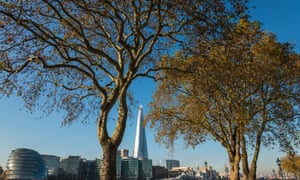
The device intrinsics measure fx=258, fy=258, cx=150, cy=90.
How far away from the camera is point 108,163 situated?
30.2 ft

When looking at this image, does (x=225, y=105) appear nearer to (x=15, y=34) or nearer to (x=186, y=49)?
(x=186, y=49)

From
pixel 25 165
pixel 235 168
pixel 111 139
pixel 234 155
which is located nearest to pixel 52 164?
pixel 25 165

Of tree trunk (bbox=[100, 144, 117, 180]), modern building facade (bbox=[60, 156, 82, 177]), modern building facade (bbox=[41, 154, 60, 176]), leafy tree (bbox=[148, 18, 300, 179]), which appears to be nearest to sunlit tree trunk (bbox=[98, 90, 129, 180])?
tree trunk (bbox=[100, 144, 117, 180])

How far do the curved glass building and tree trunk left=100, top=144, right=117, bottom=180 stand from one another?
483 ft

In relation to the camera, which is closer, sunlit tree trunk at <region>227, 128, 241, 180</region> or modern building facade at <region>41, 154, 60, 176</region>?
sunlit tree trunk at <region>227, 128, 241, 180</region>

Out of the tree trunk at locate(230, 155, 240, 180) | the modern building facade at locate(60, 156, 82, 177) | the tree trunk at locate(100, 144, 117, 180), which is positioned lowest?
the modern building facade at locate(60, 156, 82, 177)

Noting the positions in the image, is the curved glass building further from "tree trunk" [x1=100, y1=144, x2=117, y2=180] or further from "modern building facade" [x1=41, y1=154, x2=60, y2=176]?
"tree trunk" [x1=100, y1=144, x2=117, y2=180]

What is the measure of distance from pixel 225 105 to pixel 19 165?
474 ft

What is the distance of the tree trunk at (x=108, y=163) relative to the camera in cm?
904

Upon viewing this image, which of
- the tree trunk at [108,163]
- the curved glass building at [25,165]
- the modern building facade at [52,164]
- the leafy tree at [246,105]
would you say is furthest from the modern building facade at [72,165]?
the tree trunk at [108,163]

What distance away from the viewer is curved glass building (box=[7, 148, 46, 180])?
137125mm

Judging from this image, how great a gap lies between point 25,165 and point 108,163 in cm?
14862

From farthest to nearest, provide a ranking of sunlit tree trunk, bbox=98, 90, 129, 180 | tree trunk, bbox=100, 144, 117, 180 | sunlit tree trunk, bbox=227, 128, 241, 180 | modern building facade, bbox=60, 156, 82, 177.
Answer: modern building facade, bbox=60, 156, 82, 177 < sunlit tree trunk, bbox=227, 128, 241, 180 < sunlit tree trunk, bbox=98, 90, 129, 180 < tree trunk, bbox=100, 144, 117, 180

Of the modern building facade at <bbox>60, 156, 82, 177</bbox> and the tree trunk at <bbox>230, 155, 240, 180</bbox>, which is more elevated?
the tree trunk at <bbox>230, 155, 240, 180</bbox>
